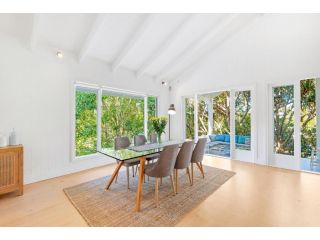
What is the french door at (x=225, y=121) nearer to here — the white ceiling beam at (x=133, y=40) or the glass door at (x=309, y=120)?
the glass door at (x=309, y=120)

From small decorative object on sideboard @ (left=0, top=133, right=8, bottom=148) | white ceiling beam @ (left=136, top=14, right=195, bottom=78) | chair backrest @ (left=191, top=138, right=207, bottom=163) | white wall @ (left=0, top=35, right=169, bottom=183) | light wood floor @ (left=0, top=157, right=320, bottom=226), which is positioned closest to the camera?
light wood floor @ (left=0, top=157, right=320, bottom=226)

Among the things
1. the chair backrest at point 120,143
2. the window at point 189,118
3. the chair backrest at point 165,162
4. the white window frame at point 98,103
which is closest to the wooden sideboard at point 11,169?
the white window frame at point 98,103

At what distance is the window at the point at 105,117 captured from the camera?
13.7 ft

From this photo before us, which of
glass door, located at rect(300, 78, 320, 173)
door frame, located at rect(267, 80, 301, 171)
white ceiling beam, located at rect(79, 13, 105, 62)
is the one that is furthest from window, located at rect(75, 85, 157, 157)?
glass door, located at rect(300, 78, 320, 173)

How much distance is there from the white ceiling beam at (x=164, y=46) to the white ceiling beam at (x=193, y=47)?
69 cm

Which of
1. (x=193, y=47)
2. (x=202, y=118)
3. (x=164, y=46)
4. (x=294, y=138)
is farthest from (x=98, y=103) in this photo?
(x=294, y=138)

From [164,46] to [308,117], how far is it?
4352 millimetres

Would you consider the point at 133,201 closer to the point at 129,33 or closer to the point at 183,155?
the point at 183,155

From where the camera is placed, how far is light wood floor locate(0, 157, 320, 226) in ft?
6.77

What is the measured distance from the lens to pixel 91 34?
11.0ft

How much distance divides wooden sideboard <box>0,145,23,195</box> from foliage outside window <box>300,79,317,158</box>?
6311 mm

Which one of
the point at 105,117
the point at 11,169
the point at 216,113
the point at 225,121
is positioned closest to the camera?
the point at 11,169

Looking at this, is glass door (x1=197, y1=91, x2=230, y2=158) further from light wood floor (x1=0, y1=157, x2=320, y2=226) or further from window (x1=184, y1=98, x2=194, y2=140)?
light wood floor (x1=0, y1=157, x2=320, y2=226)
